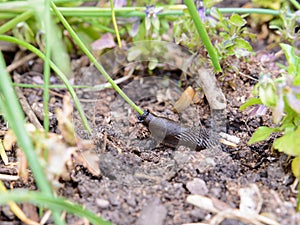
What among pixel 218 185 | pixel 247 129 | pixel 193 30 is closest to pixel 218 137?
pixel 247 129

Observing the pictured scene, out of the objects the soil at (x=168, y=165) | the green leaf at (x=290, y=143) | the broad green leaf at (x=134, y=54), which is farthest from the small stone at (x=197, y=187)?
the broad green leaf at (x=134, y=54)

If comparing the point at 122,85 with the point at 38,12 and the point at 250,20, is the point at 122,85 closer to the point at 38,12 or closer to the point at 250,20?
the point at 250,20

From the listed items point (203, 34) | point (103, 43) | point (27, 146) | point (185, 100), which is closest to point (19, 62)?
point (103, 43)

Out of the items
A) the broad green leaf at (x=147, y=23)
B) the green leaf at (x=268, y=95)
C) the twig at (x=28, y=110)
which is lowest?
the twig at (x=28, y=110)

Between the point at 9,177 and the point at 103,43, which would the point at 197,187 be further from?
the point at 103,43

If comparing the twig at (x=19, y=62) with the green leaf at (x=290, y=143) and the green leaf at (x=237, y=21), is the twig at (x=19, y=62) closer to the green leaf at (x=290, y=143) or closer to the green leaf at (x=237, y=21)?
the green leaf at (x=237, y=21)

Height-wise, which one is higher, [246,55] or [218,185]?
[246,55]
